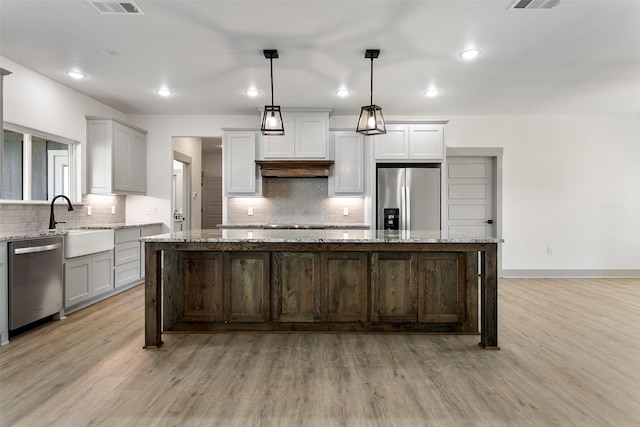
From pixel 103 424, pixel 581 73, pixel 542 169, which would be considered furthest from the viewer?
pixel 542 169

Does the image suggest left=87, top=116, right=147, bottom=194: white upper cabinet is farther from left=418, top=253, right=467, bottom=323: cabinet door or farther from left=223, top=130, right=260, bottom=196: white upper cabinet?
left=418, top=253, right=467, bottom=323: cabinet door

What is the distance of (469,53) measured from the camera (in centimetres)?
344

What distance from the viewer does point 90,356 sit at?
2.71 metres

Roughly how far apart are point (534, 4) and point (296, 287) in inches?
112

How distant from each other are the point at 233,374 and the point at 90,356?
1.21 meters

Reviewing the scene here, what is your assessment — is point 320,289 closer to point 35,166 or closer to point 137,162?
point 35,166

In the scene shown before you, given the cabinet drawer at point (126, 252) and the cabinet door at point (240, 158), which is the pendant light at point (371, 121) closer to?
the cabinet door at point (240, 158)

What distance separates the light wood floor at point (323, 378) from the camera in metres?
1.91

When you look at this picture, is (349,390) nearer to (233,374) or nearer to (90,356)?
(233,374)

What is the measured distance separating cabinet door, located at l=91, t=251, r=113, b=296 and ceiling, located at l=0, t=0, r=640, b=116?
2.12m

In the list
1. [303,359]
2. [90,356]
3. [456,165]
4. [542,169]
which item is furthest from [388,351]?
[542,169]

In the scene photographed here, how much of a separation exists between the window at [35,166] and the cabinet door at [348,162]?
3.60m

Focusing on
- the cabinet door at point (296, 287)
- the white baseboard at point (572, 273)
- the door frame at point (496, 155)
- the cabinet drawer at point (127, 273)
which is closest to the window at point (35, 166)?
the cabinet drawer at point (127, 273)

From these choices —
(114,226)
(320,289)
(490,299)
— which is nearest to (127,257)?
(114,226)
